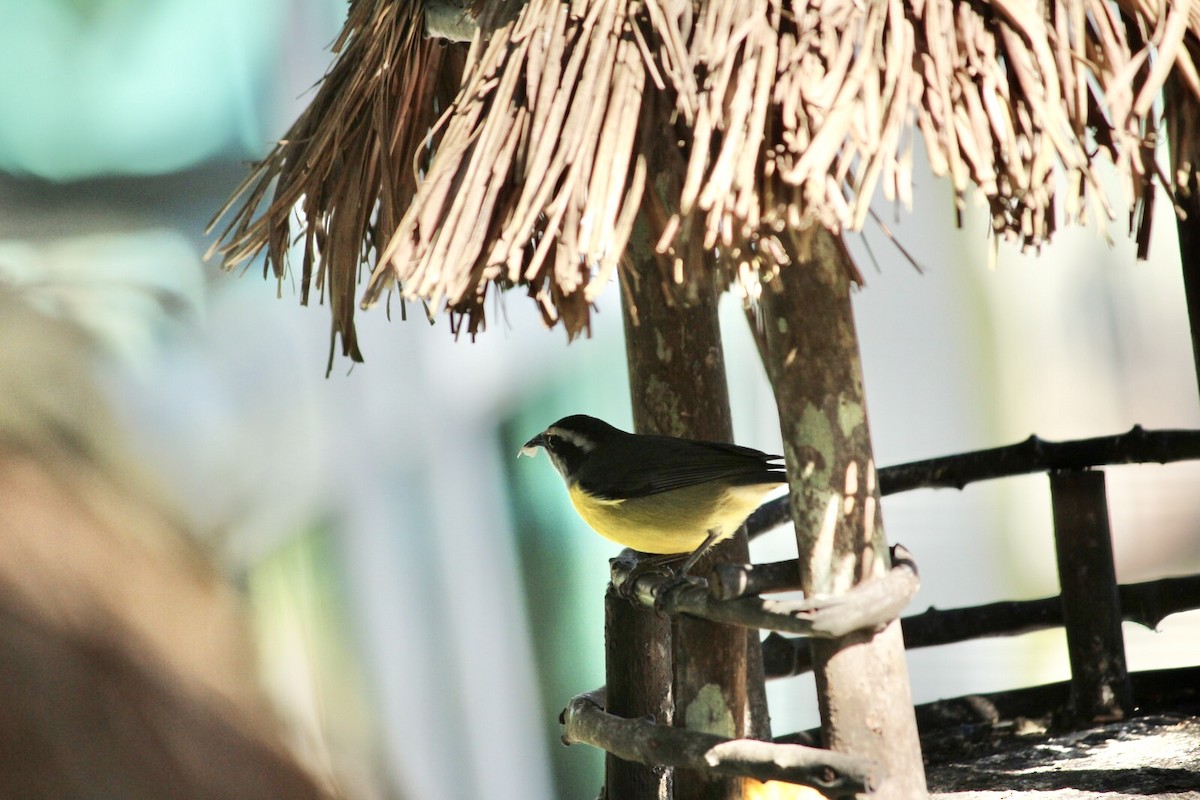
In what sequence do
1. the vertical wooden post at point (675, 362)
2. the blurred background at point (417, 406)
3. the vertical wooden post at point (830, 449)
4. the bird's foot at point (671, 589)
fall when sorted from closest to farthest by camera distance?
the vertical wooden post at point (830, 449)
the bird's foot at point (671, 589)
the vertical wooden post at point (675, 362)
the blurred background at point (417, 406)

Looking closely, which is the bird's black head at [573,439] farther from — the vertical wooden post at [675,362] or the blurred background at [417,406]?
the blurred background at [417,406]

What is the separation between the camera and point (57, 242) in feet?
10.0

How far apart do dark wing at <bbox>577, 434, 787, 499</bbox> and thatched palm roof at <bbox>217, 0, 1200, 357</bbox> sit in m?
0.56

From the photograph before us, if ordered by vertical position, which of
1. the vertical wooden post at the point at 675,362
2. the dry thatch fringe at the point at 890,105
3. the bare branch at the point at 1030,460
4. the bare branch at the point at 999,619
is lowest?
the bare branch at the point at 999,619

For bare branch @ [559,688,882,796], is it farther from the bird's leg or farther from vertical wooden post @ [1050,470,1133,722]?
vertical wooden post @ [1050,470,1133,722]

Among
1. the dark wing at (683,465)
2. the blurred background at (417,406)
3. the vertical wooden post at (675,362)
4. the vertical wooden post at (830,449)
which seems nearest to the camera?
the vertical wooden post at (830,449)

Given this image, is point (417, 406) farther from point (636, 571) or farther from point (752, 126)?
point (752, 126)

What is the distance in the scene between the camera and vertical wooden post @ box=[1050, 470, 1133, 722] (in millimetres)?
2539

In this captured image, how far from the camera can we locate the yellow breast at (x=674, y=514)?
7.25 feet

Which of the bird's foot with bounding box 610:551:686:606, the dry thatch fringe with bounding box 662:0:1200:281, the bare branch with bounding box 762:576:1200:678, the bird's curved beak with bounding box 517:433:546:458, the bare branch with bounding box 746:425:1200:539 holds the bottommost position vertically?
the bare branch with bounding box 762:576:1200:678

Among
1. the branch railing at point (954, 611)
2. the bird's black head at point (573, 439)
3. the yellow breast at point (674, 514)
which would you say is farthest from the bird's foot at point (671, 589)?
the bird's black head at point (573, 439)

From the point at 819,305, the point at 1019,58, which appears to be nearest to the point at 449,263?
the point at 819,305

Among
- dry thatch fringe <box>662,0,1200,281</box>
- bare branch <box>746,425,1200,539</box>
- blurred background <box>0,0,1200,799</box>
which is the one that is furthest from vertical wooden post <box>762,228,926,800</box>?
blurred background <box>0,0,1200,799</box>

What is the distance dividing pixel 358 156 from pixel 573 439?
2.61ft
